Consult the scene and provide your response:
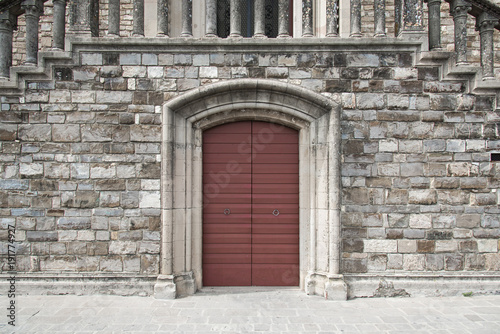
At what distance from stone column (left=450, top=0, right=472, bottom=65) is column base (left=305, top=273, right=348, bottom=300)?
143 inches

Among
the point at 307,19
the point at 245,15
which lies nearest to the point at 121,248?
the point at 307,19

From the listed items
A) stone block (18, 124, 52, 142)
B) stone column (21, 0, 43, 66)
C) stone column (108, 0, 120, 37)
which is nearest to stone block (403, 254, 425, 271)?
stone column (108, 0, 120, 37)

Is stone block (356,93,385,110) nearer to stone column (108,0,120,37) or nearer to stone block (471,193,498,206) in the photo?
stone block (471,193,498,206)

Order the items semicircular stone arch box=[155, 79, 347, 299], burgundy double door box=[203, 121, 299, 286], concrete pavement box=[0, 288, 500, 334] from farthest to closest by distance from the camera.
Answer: burgundy double door box=[203, 121, 299, 286]
semicircular stone arch box=[155, 79, 347, 299]
concrete pavement box=[0, 288, 500, 334]

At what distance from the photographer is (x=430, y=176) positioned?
4.63 metres

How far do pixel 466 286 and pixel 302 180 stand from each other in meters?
2.77

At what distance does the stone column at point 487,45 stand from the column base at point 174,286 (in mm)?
5233

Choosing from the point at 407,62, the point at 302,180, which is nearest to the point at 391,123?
the point at 407,62

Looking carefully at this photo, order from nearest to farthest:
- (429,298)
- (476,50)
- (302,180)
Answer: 1. (429,298)
2. (302,180)
3. (476,50)

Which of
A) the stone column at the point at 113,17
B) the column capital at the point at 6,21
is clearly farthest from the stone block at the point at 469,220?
the column capital at the point at 6,21

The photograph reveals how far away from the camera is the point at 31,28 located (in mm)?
4648

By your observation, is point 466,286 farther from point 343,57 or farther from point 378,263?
point 343,57

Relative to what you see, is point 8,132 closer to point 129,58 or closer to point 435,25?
point 129,58

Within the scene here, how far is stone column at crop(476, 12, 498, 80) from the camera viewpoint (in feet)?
15.2
